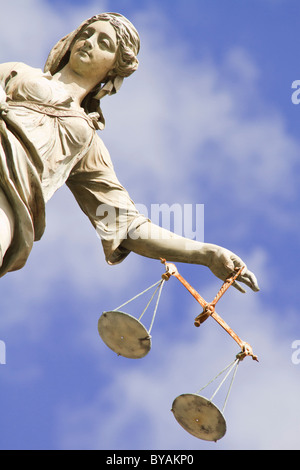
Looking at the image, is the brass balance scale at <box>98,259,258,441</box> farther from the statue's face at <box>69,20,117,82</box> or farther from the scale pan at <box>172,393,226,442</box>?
the statue's face at <box>69,20,117,82</box>

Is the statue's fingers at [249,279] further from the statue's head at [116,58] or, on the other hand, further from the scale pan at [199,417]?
the statue's head at [116,58]

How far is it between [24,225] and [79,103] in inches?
88.3

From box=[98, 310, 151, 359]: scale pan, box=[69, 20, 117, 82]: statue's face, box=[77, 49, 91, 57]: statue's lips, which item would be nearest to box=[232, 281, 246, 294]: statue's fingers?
box=[98, 310, 151, 359]: scale pan

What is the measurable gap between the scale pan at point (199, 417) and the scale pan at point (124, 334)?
68 centimetres

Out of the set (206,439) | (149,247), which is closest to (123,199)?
(149,247)

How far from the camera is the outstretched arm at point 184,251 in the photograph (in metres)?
12.4

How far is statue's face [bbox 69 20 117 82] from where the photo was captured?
Result: 42.6 ft

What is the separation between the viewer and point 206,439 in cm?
1134

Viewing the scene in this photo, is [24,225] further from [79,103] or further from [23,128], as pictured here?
[79,103]

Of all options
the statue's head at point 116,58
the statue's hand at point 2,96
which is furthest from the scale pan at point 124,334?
the statue's head at point 116,58

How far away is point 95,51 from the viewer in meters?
13.0

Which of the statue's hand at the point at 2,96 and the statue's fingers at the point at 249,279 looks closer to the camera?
the statue's hand at the point at 2,96

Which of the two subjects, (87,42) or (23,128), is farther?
(87,42)

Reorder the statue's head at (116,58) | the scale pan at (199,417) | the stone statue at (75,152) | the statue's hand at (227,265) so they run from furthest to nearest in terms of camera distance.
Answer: the statue's head at (116,58), the statue's hand at (227,265), the stone statue at (75,152), the scale pan at (199,417)
